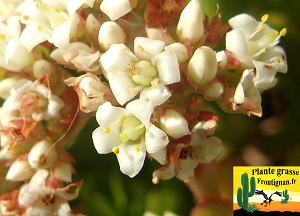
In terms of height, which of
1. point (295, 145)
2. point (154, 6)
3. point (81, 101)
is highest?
point (154, 6)

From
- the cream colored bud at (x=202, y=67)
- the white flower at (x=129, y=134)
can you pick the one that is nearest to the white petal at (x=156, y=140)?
the white flower at (x=129, y=134)

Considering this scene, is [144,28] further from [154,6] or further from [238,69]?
[238,69]

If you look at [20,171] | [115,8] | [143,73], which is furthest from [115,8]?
[20,171]

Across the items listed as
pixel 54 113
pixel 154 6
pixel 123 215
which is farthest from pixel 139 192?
pixel 154 6

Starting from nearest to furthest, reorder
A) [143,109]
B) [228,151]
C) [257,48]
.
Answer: [143,109]
[257,48]
[228,151]

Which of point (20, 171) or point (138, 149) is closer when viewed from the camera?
point (138, 149)

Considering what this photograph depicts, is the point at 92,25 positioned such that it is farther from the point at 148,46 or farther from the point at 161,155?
the point at 161,155

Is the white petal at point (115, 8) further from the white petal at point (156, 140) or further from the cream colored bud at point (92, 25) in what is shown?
the white petal at point (156, 140)
